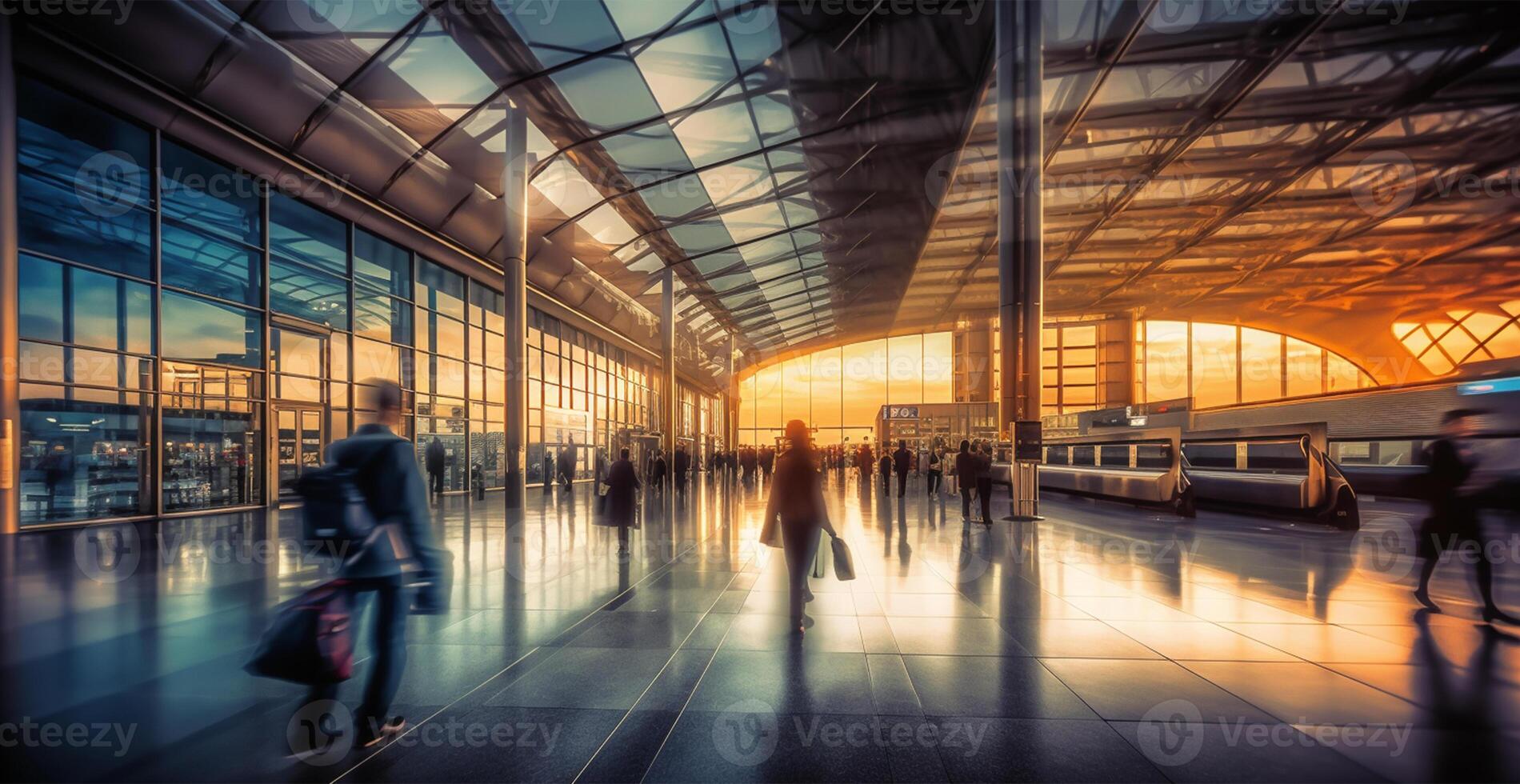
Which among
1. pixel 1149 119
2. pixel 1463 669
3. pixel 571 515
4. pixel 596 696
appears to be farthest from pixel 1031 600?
pixel 1149 119

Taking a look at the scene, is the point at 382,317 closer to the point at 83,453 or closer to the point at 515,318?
the point at 515,318

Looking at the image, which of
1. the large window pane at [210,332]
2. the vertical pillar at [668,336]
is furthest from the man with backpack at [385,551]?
the vertical pillar at [668,336]

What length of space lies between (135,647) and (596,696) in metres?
A: 3.67

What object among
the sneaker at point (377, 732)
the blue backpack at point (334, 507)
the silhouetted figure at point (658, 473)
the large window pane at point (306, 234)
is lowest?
the silhouetted figure at point (658, 473)

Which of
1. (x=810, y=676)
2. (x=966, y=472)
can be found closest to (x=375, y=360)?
(x=966, y=472)

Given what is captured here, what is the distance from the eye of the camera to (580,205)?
20.4m

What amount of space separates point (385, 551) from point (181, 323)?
1344 cm

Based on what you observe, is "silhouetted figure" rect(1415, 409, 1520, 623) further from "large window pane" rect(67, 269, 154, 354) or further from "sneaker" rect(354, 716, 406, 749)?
"large window pane" rect(67, 269, 154, 354)

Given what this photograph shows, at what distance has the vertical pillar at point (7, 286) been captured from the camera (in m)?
9.66

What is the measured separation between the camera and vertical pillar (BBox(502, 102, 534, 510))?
1580 cm

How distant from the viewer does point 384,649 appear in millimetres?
3320

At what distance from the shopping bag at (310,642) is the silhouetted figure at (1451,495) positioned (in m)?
7.78

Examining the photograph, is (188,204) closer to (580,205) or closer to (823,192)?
(580,205)

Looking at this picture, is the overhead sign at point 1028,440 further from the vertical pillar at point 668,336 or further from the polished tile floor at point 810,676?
the vertical pillar at point 668,336
